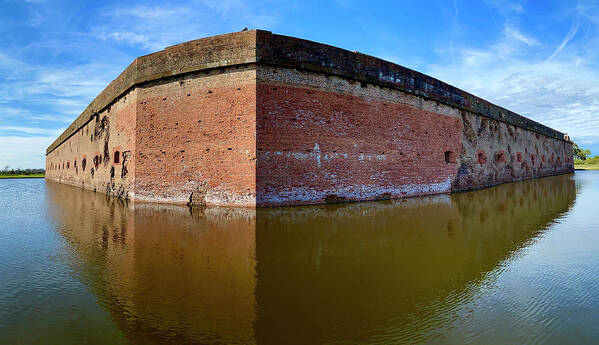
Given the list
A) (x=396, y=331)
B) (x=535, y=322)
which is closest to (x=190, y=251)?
(x=396, y=331)

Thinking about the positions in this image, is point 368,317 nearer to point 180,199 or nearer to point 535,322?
point 535,322

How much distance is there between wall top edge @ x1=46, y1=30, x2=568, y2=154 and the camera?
27.8 feet

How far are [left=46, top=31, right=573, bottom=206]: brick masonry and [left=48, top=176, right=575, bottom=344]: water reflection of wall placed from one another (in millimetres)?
2456

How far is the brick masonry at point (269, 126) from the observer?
841 centimetres

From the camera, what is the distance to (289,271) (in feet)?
10.8

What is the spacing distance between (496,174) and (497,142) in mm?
2041

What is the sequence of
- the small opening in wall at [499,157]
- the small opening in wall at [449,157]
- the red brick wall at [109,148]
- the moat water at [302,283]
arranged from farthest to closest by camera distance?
the small opening in wall at [499,157]
the small opening in wall at [449,157]
the red brick wall at [109,148]
the moat water at [302,283]

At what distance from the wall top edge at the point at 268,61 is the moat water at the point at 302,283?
532 cm

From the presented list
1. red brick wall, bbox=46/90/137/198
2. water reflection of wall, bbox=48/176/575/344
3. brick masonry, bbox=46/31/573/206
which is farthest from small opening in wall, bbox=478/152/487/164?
red brick wall, bbox=46/90/137/198

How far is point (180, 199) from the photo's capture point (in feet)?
29.7

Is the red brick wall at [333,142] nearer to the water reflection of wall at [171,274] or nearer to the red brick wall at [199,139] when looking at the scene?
the red brick wall at [199,139]

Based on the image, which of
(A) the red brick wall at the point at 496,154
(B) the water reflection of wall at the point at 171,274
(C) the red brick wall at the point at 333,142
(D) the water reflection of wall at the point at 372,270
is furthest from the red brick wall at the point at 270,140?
(A) the red brick wall at the point at 496,154

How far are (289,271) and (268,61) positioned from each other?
6.79 metres

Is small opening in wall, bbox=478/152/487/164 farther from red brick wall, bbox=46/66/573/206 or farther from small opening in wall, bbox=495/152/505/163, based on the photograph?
red brick wall, bbox=46/66/573/206
